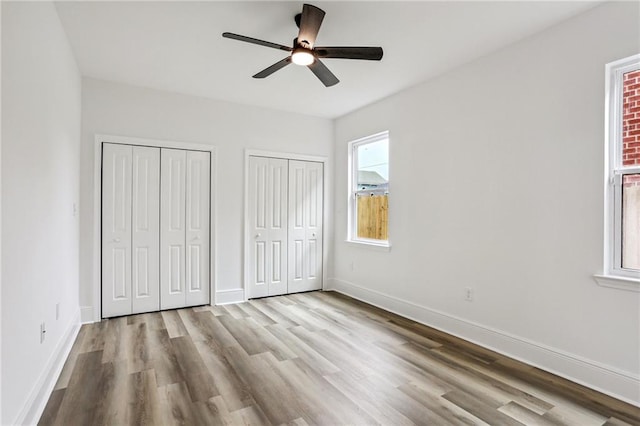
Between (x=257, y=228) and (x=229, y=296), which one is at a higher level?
(x=257, y=228)

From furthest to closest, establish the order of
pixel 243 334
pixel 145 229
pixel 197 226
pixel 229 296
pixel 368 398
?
pixel 229 296 → pixel 197 226 → pixel 145 229 → pixel 243 334 → pixel 368 398

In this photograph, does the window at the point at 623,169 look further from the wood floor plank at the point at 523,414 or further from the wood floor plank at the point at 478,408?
the wood floor plank at the point at 478,408

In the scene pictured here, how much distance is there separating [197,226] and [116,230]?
35.8 inches

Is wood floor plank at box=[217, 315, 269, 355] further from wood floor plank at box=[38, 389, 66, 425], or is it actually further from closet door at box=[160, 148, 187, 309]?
wood floor plank at box=[38, 389, 66, 425]

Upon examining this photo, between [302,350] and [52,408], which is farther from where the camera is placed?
[302,350]

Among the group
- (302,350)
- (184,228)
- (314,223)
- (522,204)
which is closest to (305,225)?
(314,223)

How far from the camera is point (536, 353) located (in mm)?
2768

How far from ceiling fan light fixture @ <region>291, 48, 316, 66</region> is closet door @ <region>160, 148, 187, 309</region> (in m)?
2.35

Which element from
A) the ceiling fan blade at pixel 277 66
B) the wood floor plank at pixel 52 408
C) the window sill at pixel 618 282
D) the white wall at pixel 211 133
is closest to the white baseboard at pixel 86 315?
the white wall at pixel 211 133

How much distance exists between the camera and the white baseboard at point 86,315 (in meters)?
3.74

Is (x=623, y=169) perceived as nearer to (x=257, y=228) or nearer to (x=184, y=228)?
(x=257, y=228)

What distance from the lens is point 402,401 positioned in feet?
7.40

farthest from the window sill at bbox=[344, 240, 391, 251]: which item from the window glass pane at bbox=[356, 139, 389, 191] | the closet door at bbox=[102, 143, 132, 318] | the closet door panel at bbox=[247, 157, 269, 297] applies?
the closet door at bbox=[102, 143, 132, 318]

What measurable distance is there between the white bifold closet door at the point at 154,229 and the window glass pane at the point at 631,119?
13.8ft
